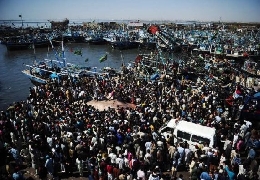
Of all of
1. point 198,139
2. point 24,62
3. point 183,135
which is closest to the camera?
point 198,139

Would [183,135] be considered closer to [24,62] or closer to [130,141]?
[130,141]

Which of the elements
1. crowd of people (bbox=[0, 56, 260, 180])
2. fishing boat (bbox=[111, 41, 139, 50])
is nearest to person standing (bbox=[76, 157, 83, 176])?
crowd of people (bbox=[0, 56, 260, 180])

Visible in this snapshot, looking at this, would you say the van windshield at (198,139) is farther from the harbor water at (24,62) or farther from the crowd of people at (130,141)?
the harbor water at (24,62)

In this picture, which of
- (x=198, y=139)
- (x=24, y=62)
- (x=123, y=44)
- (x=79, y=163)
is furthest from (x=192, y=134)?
(x=123, y=44)

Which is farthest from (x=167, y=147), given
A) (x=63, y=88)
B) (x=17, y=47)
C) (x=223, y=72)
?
(x=17, y=47)

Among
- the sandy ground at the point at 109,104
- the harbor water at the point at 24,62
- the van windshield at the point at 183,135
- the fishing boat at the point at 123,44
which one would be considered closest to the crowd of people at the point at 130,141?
the van windshield at the point at 183,135

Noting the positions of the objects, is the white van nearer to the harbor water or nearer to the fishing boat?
the harbor water
